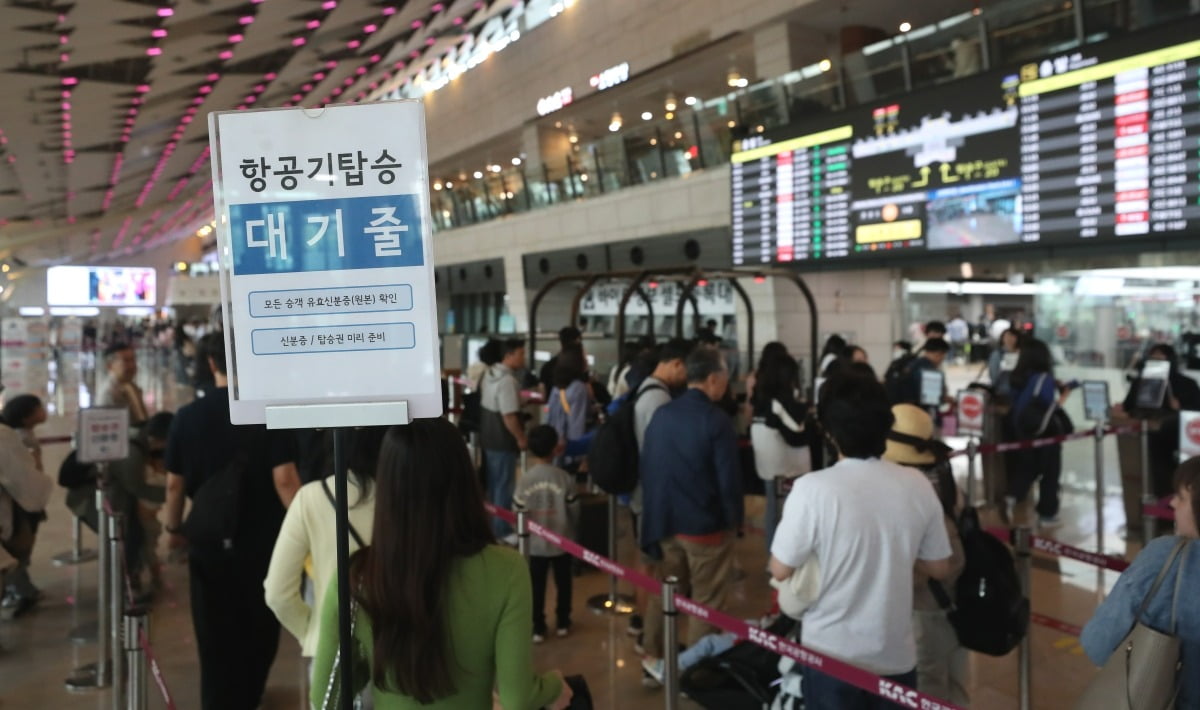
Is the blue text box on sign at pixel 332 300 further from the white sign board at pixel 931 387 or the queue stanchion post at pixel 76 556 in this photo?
the white sign board at pixel 931 387

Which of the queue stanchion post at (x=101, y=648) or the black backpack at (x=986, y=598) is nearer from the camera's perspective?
the black backpack at (x=986, y=598)

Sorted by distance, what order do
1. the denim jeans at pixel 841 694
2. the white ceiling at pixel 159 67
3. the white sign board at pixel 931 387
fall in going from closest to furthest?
the denim jeans at pixel 841 694 < the white sign board at pixel 931 387 < the white ceiling at pixel 159 67

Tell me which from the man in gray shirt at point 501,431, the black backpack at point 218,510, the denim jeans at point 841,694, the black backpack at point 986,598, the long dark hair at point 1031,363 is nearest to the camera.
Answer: the denim jeans at point 841,694

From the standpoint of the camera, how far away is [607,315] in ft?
61.8

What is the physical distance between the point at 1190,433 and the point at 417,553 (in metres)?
6.04

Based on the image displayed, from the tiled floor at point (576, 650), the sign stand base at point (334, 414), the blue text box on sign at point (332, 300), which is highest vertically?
the blue text box on sign at point (332, 300)

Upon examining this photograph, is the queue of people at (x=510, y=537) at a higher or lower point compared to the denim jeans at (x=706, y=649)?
higher

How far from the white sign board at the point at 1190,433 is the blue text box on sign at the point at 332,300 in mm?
6243

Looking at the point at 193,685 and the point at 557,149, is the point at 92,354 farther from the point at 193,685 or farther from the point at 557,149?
the point at 193,685

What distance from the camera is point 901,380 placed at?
8.62 metres

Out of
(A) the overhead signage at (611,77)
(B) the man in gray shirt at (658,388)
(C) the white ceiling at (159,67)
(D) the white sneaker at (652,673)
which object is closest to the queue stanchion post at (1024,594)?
(D) the white sneaker at (652,673)

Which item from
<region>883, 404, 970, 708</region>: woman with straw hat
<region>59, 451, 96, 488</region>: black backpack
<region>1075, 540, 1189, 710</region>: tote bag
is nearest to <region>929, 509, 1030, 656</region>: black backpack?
<region>883, 404, 970, 708</region>: woman with straw hat

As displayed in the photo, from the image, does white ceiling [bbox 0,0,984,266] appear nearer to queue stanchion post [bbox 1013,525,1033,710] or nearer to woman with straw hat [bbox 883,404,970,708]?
woman with straw hat [bbox 883,404,970,708]

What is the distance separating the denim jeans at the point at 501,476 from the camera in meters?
6.79
